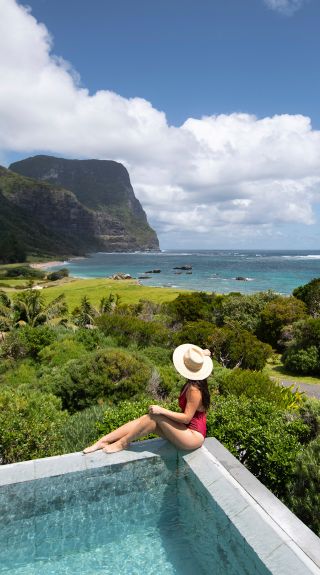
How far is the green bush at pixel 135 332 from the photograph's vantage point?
19344 millimetres

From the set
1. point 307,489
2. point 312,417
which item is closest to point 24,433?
point 307,489

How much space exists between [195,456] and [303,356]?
14.5 m

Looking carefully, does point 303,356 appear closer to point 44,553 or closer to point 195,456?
point 195,456

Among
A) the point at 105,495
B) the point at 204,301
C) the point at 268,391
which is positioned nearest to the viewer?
the point at 105,495

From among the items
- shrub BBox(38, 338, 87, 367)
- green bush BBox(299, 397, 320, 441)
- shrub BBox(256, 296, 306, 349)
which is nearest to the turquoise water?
green bush BBox(299, 397, 320, 441)

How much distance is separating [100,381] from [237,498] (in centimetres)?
693

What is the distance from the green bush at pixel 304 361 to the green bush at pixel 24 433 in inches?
542

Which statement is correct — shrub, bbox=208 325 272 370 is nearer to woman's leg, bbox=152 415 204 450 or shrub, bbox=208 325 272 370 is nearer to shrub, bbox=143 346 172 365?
shrub, bbox=143 346 172 365

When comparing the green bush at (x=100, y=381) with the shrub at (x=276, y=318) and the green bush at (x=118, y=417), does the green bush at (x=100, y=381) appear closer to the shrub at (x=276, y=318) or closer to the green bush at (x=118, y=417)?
the green bush at (x=118, y=417)

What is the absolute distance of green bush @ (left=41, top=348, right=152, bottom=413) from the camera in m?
11.7

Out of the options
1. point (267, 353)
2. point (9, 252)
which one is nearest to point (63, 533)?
point (267, 353)

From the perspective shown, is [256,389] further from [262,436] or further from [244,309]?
[244,309]

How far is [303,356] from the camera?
1944 centimetres

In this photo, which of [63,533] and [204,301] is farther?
[204,301]
